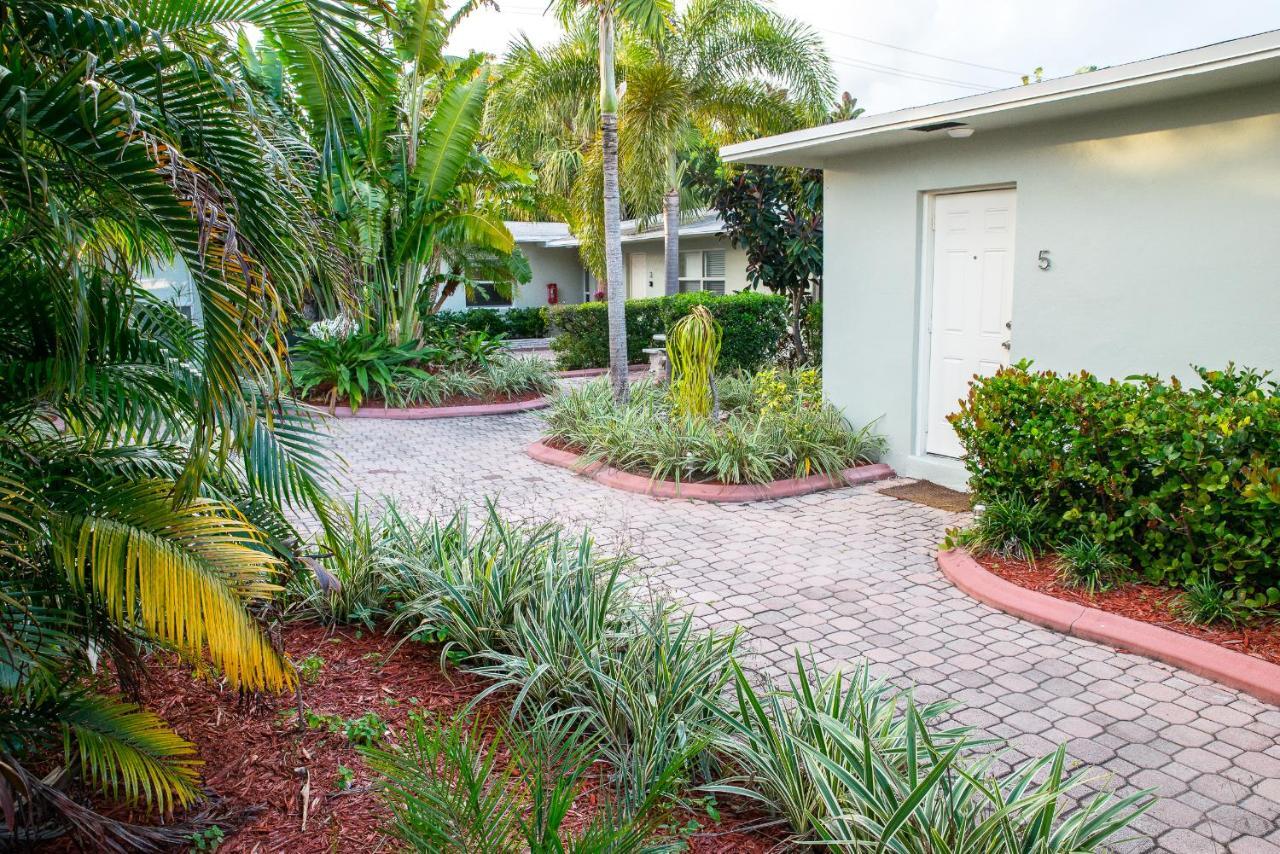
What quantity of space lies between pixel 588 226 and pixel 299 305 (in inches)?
633

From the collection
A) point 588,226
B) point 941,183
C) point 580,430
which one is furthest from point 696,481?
point 588,226

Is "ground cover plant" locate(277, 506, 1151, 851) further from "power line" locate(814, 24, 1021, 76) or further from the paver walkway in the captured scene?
"power line" locate(814, 24, 1021, 76)

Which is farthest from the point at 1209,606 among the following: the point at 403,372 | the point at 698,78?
the point at 698,78

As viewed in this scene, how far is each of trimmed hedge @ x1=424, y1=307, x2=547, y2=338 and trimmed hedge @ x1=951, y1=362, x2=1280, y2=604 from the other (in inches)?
759

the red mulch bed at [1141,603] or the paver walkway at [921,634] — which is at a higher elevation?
the red mulch bed at [1141,603]

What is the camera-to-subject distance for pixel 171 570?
8.84 feet

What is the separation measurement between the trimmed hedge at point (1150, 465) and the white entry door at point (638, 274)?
2105cm

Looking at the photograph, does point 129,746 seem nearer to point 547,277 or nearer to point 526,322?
point 526,322

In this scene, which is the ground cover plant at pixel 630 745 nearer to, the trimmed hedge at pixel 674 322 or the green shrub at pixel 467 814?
the green shrub at pixel 467 814

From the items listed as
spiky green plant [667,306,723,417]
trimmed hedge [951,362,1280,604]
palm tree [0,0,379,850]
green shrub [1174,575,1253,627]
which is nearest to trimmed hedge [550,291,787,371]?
spiky green plant [667,306,723,417]

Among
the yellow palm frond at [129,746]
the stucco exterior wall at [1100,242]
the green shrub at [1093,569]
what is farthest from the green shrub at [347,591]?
the stucco exterior wall at [1100,242]

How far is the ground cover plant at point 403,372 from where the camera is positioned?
1369 centimetres

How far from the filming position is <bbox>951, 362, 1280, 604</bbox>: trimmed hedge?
190 inches

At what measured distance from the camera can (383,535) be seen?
550cm
